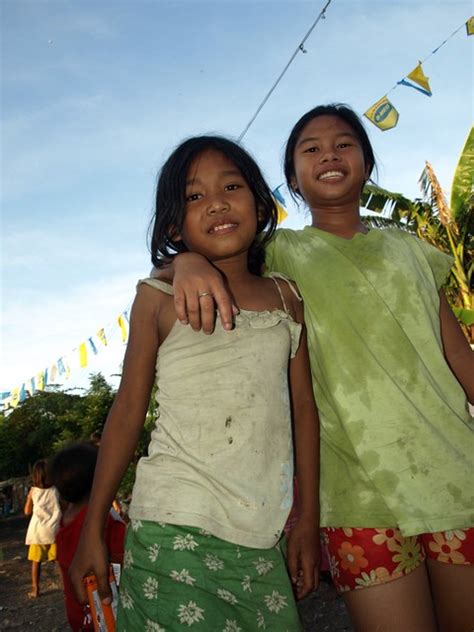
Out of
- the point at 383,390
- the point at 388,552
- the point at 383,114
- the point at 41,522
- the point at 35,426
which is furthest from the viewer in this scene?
the point at 35,426

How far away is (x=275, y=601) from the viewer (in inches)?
55.0

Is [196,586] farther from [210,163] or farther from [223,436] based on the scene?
[210,163]

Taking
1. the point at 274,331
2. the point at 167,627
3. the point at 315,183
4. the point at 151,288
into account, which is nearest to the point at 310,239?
the point at 315,183

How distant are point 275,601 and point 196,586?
8.8 inches

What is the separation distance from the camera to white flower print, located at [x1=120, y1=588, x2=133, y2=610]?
1.35 metres

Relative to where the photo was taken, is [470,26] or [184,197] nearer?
[184,197]

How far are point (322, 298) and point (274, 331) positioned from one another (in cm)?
23

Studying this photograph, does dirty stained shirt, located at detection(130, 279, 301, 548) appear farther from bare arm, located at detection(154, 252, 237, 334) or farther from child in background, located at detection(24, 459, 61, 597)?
child in background, located at detection(24, 459, 61, 597)

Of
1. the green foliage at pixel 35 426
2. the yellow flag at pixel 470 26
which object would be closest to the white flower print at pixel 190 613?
the yellow flag at pixel 470 26

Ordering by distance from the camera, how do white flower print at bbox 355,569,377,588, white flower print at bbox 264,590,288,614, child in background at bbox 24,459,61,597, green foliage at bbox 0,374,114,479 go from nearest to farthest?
white flower print at bbox 264,590,288,614 → white flower print at bbox 355,569,377,588 → child in background at bbox 24,459,61,597 → green foliage at bbox 0,374,114,479

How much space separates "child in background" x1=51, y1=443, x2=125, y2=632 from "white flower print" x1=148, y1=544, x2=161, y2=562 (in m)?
1.35

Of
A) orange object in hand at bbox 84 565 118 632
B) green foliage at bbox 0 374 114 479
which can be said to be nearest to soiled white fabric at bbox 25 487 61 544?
orange object in hand at bbox 84 565 118 632

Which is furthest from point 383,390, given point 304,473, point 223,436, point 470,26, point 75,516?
point 470,26

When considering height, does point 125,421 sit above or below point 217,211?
below
